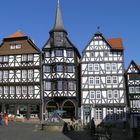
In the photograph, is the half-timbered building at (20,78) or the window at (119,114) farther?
→ the half-timbered building at (20,78)

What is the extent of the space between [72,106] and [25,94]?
8.23 m

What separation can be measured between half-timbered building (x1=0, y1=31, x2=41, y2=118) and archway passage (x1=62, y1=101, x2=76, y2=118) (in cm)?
437

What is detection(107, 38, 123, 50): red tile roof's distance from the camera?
2295 inches

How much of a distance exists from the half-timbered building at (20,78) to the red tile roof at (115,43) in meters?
12.5

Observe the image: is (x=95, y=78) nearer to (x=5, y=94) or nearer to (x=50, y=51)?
(x=50, y=51)

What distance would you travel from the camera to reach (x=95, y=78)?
5788 centimetres

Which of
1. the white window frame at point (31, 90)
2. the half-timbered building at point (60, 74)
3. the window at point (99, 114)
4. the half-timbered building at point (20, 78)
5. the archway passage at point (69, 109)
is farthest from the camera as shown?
the white window frame at point (31, 90)

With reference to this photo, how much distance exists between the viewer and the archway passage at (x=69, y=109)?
58.7 metres

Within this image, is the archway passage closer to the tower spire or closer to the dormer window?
the tower spire

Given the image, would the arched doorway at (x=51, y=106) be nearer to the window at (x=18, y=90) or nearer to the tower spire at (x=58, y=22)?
the window at (x=18, y=90)

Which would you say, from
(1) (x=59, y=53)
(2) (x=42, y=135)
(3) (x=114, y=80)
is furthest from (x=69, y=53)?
(2) (x=42, y=135)

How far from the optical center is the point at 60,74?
58.3m

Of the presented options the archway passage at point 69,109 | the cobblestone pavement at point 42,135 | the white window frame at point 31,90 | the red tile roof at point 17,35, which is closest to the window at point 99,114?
the archway passage at point 69,109

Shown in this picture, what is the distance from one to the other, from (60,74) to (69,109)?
6222 mm
